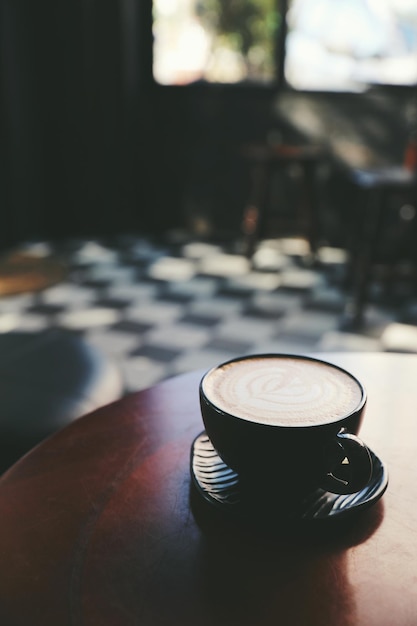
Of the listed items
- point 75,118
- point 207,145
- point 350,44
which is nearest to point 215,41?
point 207,145

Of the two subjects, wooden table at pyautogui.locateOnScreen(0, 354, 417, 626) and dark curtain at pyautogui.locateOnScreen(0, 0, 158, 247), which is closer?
wooden table at pyautogui.locateOnScreen(0, 354, 417, 626)

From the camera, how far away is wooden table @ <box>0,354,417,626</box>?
1.88 ft

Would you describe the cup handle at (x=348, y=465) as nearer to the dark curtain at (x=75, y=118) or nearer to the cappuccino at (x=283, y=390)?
the cappuccino at (x=283, y=390)

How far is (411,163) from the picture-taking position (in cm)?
381

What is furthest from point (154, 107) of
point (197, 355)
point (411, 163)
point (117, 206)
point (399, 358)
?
point (399, 358)

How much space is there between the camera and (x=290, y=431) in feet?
2.06

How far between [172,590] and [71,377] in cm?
110

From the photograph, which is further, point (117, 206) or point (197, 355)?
point (117, 206)

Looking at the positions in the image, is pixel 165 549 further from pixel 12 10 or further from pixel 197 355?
pixel 12 10

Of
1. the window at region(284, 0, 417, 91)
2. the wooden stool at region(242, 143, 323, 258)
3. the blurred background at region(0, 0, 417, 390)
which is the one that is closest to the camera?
the blurred background at region(0, 0, 417, 390)

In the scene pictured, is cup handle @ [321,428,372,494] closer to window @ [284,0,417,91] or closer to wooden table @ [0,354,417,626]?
wooden table @ [0,354,417,626]

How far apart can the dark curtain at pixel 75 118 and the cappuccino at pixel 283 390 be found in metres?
4.50

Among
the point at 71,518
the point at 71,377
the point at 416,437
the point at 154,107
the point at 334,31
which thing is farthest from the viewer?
the point at 154,107

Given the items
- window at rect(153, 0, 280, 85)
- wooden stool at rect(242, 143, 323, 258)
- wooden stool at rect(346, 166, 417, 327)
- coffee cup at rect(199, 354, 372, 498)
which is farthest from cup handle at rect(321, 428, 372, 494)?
window at rect(153, 0, 280, 85)
